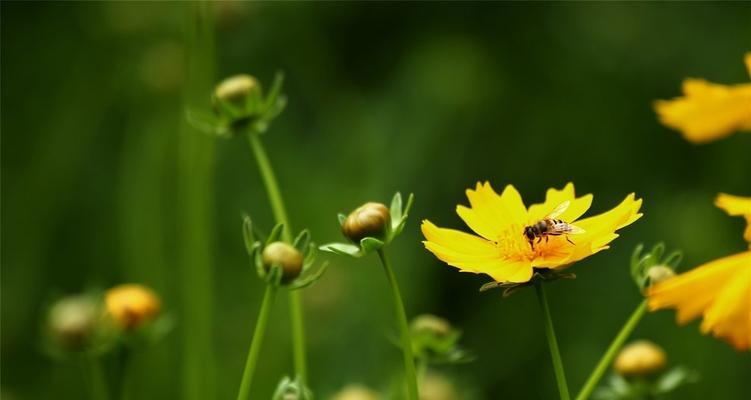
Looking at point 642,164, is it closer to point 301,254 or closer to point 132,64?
point 132,64

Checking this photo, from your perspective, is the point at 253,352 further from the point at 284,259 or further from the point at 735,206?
the point at 735,206

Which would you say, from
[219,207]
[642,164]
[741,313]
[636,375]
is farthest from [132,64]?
[741,313]

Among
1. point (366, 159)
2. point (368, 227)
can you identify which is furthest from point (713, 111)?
point (366, 159)

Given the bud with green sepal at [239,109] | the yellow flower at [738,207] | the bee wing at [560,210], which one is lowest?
the yellow flower at [738,207]

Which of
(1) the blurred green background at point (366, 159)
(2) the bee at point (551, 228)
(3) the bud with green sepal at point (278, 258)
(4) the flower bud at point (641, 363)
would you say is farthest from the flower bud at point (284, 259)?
(1) the blurred green background at point (366, 159)

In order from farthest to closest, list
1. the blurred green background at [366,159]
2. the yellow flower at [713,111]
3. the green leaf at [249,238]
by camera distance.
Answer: the blurred green background at [366,159] → the yellow flower at [713,111] → the green leaf at [249,238]

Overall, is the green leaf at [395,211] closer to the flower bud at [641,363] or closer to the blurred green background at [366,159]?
the flower bud at [641,363]

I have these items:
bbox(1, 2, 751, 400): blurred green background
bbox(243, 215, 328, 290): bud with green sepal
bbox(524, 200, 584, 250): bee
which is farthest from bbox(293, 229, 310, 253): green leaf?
bbox(1, 2, 751, 400): blurred green background
